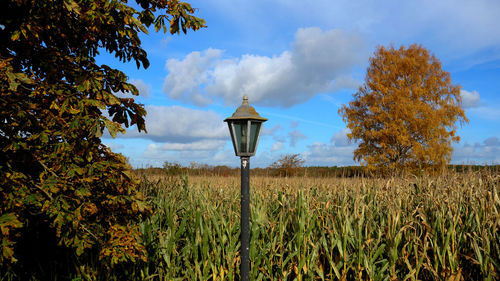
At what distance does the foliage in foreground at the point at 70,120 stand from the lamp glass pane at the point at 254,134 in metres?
1.45

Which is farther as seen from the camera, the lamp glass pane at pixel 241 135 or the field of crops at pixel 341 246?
the field of crops at pixel 341 246

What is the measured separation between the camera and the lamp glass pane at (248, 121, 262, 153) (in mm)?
3980

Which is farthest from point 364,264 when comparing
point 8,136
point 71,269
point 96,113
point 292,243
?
point 71,269

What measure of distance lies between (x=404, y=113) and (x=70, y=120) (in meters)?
19.5

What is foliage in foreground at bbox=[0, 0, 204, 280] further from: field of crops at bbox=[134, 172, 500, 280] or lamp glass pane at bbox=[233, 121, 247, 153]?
lamp glass pane at bbox=[233, 121, 247, 153]

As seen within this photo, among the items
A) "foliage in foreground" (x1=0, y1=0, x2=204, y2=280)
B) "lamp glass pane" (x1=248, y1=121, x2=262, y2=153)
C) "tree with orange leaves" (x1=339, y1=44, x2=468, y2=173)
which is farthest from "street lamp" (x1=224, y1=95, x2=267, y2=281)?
"tree with orange leaves" (x1=339, y1=44, x2=468, y2=173)

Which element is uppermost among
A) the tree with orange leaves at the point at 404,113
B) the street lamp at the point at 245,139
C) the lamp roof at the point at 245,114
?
the tree with orange leaves at the point at 404,113

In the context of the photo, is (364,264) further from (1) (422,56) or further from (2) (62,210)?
(1) (422,56)

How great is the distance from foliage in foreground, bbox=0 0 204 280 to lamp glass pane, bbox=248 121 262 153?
1452 millimetres

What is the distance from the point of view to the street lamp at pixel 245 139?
3.92 meters

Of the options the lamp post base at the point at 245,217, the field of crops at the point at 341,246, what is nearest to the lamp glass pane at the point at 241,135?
the lamp post base at the point at 245,217

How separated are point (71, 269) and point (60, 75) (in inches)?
136

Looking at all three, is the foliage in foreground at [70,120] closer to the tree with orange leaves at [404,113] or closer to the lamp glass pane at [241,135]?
the lamp glass pane at [241,135]

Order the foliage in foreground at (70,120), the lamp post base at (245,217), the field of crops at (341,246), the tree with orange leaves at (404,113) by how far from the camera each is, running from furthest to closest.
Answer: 1. the tree with orange leaves at (404,113)
2. the field of crops at (341,246)
3. the lamp post base at (245,217)
4. the foliage in foreground at (70,120)
